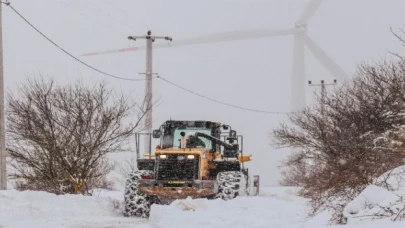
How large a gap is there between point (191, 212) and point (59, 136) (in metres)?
8.85

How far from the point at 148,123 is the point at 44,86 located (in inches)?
189

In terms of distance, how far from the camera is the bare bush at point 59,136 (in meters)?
19.8

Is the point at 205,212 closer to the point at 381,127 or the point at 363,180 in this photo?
the point at 363,180

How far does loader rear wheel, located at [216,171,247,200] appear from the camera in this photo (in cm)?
1543

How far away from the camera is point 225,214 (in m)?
12.0

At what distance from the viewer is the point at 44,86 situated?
845 inches

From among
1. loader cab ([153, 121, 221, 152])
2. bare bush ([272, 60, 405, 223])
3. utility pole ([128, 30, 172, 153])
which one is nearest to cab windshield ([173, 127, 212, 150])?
loader cab ([153, 121, 221, 152])

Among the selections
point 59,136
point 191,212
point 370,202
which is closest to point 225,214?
point 191,212

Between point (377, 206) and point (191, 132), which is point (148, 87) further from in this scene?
point (377, 206)

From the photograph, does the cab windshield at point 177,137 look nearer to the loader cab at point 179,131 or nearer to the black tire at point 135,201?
the loader cab at point 179,131

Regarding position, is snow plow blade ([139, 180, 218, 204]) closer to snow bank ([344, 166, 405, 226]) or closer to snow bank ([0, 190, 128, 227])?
snow bank ([0, 190, 128, 227])

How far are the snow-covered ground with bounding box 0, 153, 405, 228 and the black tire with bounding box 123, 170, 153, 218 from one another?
23.7 inches

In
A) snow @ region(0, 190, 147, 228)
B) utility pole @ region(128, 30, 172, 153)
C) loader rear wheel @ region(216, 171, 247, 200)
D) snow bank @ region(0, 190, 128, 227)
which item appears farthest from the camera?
utility pole @ region(128, 30, 172, 153)

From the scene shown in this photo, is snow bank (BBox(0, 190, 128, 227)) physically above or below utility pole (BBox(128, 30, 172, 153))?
below
